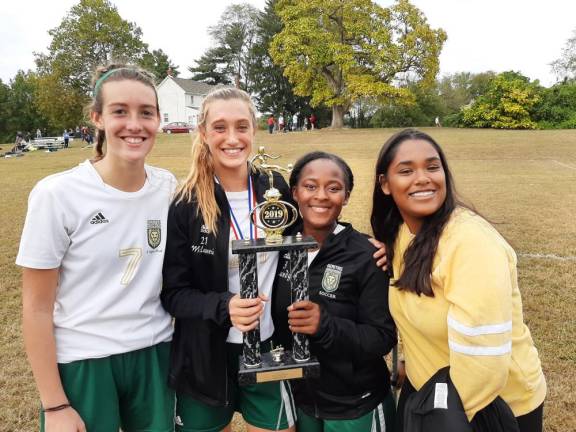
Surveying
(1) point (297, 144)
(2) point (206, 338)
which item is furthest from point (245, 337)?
(1) point (297, 144)

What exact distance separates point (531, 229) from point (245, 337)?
25.3 ft

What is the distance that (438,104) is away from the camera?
4812 cm

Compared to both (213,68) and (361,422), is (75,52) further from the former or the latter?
(361,422)

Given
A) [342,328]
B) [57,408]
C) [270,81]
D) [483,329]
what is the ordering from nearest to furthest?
[483,329]
[57,408]
[342,328]
[270,81]

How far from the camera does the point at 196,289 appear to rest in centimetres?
217

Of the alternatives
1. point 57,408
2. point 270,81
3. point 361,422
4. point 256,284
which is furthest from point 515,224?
point 270,81

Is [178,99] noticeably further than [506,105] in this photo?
Yes

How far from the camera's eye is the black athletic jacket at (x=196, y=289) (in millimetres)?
2123

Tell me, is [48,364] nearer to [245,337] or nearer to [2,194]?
[245,337]

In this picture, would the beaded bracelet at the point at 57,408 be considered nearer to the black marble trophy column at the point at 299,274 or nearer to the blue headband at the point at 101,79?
the black marble trophy column at the point at 299,274

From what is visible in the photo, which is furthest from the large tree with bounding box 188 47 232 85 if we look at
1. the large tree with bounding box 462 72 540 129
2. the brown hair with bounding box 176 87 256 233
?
the brown hair with bounding box 176 87 256 233

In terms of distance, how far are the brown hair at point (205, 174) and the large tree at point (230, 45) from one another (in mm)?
60129

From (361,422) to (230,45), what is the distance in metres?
63.9

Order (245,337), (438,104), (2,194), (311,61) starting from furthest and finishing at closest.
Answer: (438,104), (311,61), (2,194), (245,337)
